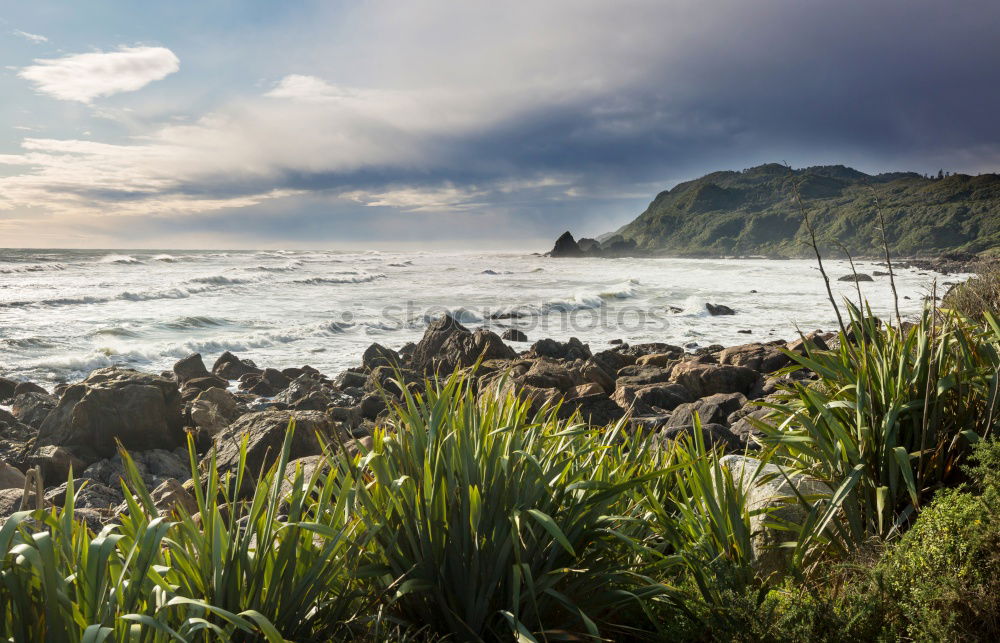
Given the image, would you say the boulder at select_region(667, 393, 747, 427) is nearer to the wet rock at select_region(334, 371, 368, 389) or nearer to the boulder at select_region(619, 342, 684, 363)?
the wet rock at select_region(334, 371, 368, 389)

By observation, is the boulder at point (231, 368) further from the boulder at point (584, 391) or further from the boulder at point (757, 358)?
the boulder at point (757, 358)

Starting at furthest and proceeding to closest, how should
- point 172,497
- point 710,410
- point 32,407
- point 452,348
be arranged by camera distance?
point 452,348 < point 32,407 < point 710,410 < point 172,497

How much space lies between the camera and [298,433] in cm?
741

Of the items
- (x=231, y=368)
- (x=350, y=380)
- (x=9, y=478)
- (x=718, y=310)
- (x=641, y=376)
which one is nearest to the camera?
(x=9, y=478)

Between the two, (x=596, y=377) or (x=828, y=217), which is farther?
(x=828, y=217)

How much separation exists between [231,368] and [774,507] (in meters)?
14.6

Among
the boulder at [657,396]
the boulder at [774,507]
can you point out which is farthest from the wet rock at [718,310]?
the boulder at [774,507]

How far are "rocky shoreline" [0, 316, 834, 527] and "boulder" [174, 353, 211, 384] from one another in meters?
0.03

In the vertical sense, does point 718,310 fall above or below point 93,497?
above

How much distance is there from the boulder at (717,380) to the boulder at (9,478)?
30.4ft

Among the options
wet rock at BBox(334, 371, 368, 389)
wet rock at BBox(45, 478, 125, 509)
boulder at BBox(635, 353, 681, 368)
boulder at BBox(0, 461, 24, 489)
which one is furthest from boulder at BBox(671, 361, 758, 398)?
boulder at BBox(0, 461, 24, 489)

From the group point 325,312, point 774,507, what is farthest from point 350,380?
point 325,312

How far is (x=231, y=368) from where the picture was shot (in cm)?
1564

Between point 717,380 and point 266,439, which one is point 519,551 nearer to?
point 266,439
